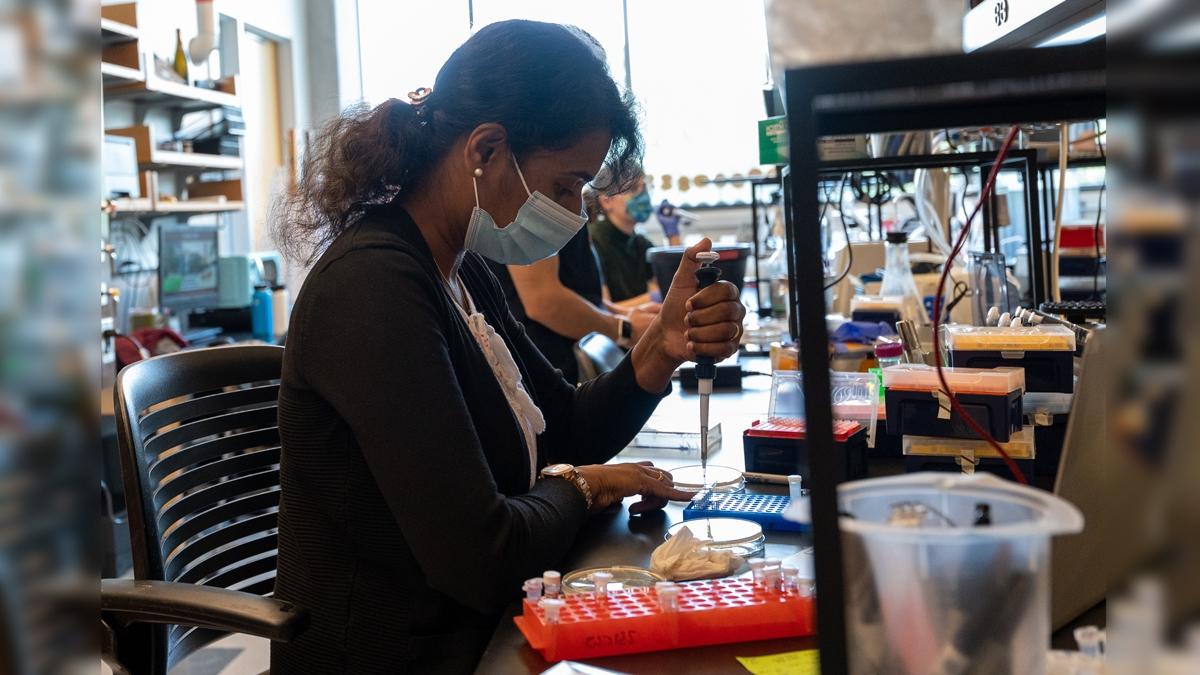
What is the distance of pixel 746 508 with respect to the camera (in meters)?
1.20

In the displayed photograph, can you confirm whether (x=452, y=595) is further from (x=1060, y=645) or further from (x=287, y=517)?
(x=1060, y=645)

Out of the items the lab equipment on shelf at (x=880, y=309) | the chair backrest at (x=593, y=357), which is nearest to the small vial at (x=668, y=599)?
the chair backrest at (x=593, y=357)

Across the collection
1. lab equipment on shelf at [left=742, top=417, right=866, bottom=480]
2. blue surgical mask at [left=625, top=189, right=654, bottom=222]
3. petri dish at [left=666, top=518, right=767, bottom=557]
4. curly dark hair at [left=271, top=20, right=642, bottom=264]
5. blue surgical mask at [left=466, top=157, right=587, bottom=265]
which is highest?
blue surgical mask at [left=625, top=189, right=654, bottom=222]

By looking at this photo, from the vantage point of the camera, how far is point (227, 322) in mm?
5527

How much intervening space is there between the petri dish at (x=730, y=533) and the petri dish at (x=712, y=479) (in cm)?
16

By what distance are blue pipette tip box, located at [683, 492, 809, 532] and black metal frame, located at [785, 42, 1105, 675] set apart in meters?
0.70

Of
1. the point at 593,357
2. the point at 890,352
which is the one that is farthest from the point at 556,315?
the point at 890,352

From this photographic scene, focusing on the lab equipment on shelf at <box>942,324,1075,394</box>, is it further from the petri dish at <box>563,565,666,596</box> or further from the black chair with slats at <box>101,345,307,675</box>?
the black chair with slats at <box>101,345,307,675</box>

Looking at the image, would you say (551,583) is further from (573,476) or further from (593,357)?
(593,357)

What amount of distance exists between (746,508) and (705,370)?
0.79 ft

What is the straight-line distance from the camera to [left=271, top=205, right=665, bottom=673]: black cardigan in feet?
3.46

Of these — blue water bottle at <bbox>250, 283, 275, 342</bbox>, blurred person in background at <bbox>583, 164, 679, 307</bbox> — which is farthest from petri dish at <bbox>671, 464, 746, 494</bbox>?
blue water bottle at <bbox>250, 283, 275, 342</bbox>

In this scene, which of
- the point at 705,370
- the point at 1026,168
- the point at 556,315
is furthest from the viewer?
the point at 556,315

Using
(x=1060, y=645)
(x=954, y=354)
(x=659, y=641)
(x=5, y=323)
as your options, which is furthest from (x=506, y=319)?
(x=5, y=323)
